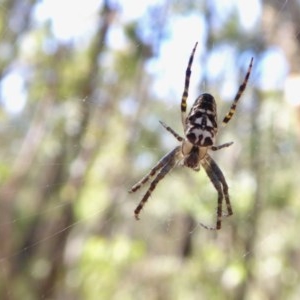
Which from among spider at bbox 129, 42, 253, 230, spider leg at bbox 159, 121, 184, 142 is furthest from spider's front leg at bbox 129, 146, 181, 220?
spider leg at bbox 159, 121, 184, 142

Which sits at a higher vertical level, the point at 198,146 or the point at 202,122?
the point at 202,122

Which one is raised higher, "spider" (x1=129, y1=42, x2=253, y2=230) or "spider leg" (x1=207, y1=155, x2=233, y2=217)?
"spider" (x1=129, y1=42, x2=253, y2=230)

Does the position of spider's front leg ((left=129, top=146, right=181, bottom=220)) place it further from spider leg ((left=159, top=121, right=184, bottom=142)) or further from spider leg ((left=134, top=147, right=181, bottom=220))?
spider leg ((left=159, top=121, right=184, bottom=142))

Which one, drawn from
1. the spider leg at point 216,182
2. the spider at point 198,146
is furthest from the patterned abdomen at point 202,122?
the spider leg at point 216,182

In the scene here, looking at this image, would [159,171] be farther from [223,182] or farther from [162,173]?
[223,182]

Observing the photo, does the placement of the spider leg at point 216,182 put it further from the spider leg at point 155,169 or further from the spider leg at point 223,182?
the spider leg at point 155,169

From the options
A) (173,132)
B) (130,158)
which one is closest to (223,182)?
(173,132)

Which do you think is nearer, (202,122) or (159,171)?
A: (202,122)
